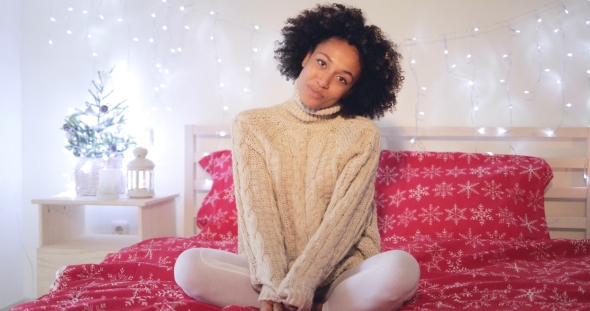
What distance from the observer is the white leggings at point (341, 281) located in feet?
3.45

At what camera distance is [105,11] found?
8.66ft

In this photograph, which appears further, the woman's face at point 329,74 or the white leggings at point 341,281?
the woman's face at point 329,74

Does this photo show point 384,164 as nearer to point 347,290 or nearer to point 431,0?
point 431,0

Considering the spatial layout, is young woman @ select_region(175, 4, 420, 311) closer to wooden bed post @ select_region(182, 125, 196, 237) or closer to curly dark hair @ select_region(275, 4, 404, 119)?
curly dark hair @ select_region(275, 4, 404, 119)

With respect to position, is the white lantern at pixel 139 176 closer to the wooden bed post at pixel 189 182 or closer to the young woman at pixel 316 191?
the wooden bed post at pixel 189 182

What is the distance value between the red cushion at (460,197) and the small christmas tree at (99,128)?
131 cm

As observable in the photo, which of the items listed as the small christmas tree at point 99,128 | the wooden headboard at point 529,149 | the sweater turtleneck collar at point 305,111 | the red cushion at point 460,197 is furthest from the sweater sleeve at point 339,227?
the small christmas tree at point 99,128

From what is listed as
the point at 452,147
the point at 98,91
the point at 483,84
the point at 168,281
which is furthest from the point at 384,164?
the point at 98,91

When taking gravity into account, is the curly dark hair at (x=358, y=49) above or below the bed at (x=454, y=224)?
above

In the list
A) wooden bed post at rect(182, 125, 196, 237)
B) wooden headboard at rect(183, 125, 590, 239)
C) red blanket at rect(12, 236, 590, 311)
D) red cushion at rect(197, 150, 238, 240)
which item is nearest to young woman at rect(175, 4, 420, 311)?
red blanket at rect(12, 236, 590, 311)

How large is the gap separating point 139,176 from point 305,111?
3.97ft

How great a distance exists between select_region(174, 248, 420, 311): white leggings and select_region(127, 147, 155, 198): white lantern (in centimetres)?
121

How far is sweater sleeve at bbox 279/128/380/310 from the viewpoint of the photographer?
1.09 meters

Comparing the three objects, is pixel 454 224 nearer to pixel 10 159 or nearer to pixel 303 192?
pixel 303 192
